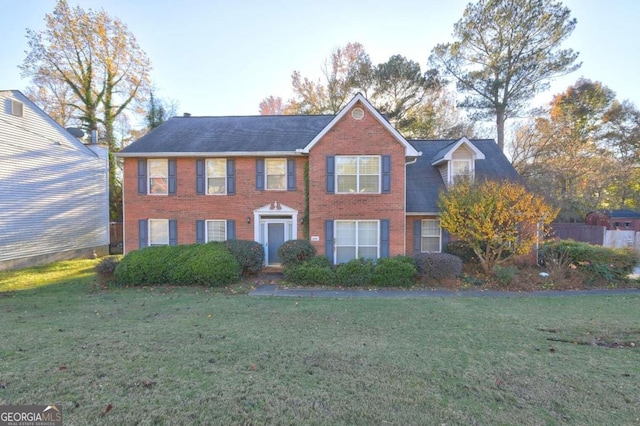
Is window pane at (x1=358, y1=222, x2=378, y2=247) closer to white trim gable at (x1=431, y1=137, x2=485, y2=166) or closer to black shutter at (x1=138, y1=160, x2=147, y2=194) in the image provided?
white trim gable at (x1=431, y1=137, x2=485, y2=166)

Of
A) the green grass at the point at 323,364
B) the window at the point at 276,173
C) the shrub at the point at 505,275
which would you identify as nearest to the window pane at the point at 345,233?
the window at the point at 276,173

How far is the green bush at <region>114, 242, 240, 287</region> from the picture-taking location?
1041cm

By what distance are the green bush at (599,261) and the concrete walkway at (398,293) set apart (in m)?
0.80

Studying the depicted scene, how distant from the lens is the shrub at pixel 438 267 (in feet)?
35.5

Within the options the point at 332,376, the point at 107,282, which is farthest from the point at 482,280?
the point at 107,282

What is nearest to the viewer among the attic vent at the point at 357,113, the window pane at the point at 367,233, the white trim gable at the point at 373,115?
the white trim gable at the point at 373,115

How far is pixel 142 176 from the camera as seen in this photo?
13.7 m

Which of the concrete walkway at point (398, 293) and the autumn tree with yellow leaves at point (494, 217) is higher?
the autumn tree with yellow leaves at point (494, 217)

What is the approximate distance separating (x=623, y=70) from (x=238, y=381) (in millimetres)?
30274

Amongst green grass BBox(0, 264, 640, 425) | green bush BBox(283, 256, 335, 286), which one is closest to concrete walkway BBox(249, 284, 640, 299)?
green bush BBox(283, 256, 335, 286)

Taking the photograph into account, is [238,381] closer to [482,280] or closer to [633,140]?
[482,280]

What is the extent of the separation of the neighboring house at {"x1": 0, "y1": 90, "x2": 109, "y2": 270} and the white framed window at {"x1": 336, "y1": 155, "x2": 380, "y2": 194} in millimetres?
15091

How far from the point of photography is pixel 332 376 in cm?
392

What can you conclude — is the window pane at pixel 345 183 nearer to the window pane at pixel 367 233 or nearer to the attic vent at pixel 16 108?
the window pane at pixel 367 233
